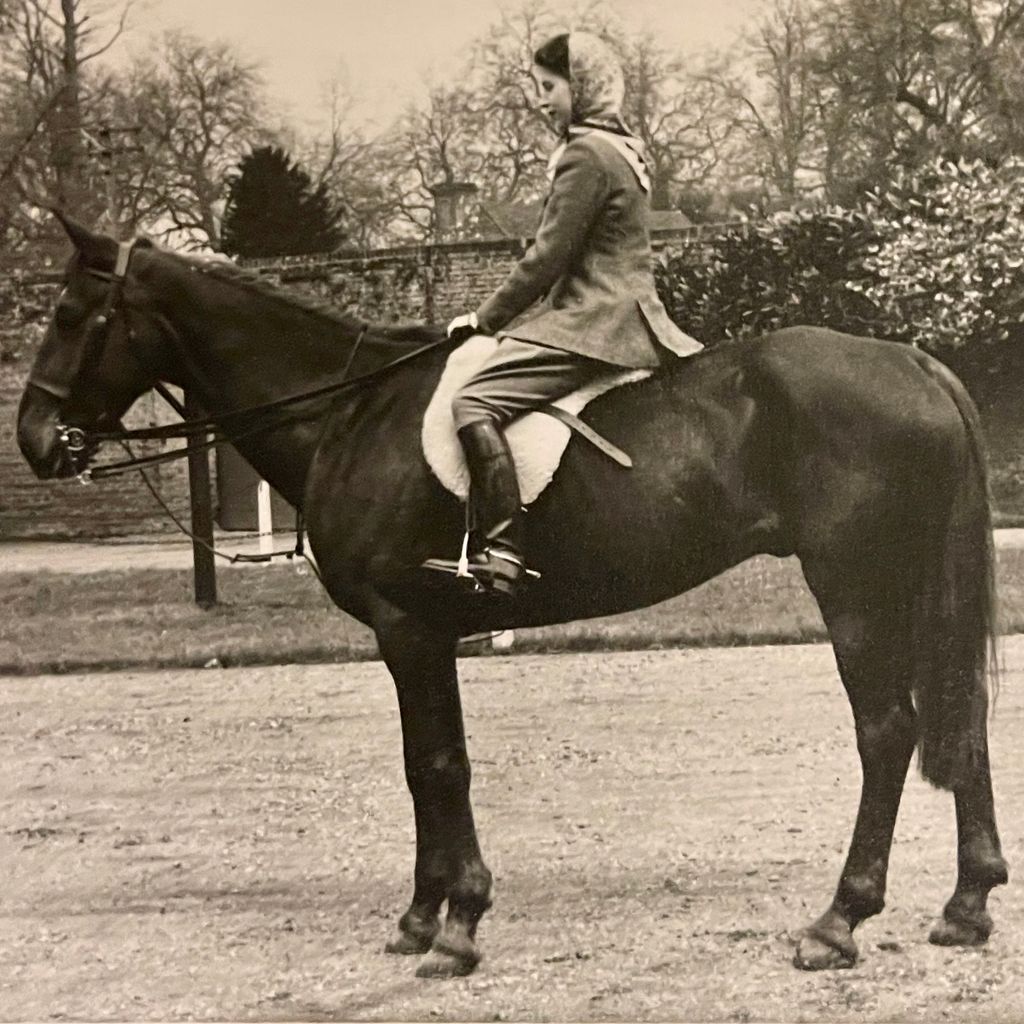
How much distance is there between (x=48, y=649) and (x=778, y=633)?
465 centimetres

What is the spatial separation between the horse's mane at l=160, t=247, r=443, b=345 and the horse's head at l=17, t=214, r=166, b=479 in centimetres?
21

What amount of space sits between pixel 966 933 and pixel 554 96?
3.02 metres

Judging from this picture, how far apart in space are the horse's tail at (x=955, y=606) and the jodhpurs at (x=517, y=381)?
1.16 metres

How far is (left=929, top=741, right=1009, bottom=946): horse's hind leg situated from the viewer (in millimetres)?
4773

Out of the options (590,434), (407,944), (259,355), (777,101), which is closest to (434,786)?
(407,944)

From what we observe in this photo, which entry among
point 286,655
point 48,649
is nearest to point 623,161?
point 286,655

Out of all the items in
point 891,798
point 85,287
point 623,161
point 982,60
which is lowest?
point 891,798

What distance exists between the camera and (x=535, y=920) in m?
5.05

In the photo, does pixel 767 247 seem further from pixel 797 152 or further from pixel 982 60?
pixel 982 60

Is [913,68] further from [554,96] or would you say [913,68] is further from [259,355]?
[259,355]

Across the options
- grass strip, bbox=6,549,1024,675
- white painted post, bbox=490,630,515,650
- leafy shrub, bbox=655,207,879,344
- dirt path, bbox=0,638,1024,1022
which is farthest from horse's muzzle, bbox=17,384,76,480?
white painted post, bbox=490,630,515,650

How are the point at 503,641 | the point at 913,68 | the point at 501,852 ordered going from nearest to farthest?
the point at 913,68 → the point at 501,852 → the point at 503,641

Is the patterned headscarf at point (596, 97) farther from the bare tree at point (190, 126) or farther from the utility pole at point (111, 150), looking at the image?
the utility pole at point (111, 150)

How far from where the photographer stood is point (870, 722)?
4.74 metres
